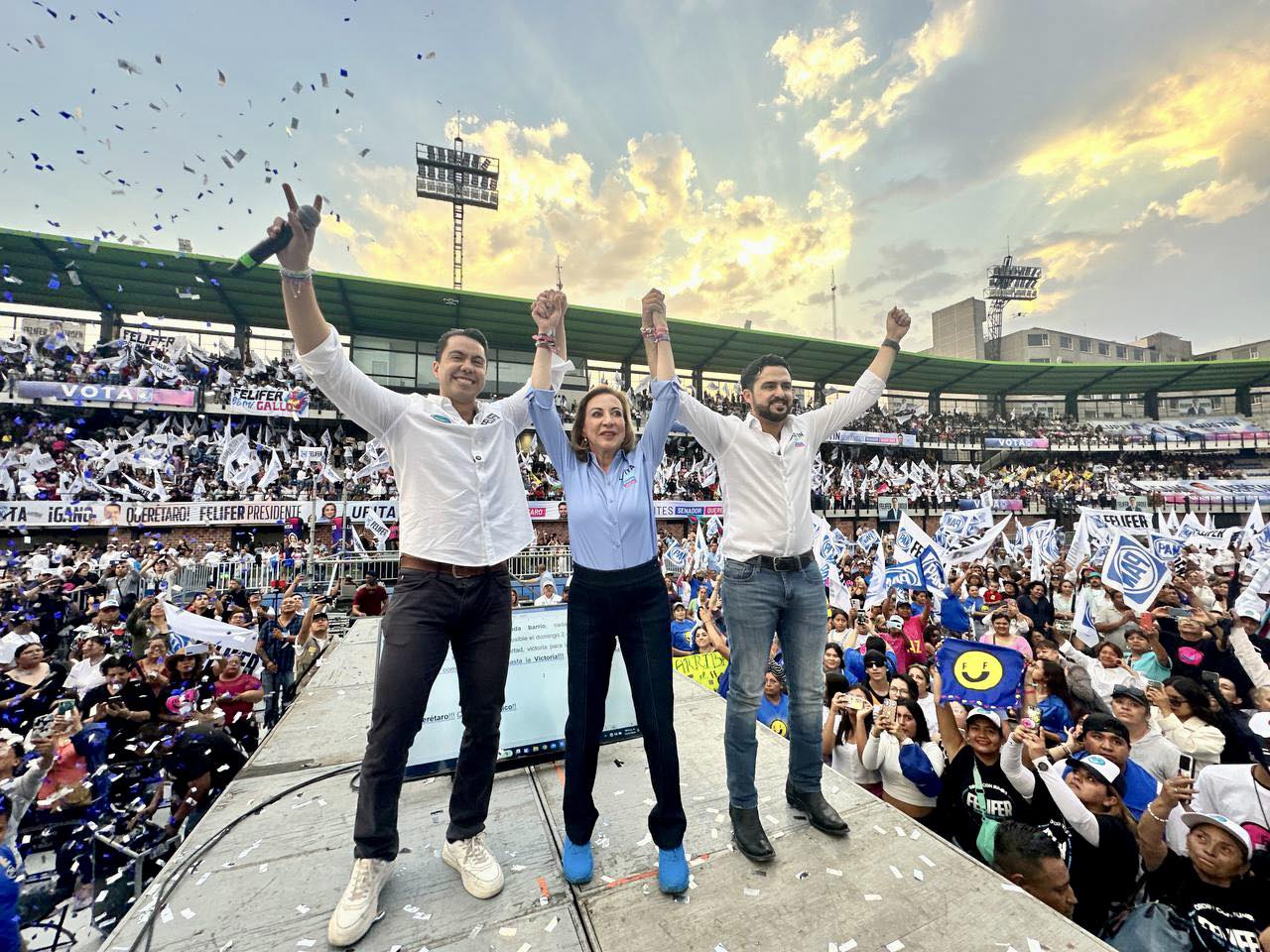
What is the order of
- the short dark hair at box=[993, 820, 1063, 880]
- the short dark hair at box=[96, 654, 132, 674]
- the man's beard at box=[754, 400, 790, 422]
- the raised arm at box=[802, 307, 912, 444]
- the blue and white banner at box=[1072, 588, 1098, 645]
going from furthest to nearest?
the blue and white banner at box=[1072, 588, 1098, 645], the short dark hair at box=[96, 654, 132, 674], the raised arm at box=[802, 307, 912, 444], the man's beard at box=[754, 400, 790, 422], the short dark hair at box=[993, 820, 1063, 880]

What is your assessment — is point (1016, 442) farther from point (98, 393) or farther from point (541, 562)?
point (98, 393)

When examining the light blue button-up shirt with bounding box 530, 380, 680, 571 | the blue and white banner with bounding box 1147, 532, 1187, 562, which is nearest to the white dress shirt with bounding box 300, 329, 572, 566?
the light blue button-up shirt with bounding box 530, 380, 680, 571

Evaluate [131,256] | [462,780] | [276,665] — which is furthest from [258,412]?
[462,780]

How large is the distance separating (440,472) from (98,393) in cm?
2804

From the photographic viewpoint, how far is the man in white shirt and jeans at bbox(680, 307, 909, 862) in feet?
8.39

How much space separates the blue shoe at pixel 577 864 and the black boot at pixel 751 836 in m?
0.65

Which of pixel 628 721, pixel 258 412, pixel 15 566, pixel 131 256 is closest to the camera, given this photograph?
pixel 628 721

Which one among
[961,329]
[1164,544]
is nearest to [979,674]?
[1164,544]

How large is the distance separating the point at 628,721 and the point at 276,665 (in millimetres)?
5330

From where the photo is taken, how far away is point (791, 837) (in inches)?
97.3

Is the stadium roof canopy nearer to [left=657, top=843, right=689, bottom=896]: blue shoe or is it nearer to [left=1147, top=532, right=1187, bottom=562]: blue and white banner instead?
[left=1147, top=532, right=1187, bottom=562]: blue and white banner

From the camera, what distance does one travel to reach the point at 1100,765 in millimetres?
3482

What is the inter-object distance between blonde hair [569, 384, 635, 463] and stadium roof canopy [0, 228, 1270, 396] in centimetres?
2451

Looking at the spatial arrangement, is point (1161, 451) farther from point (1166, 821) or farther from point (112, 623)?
point (112, 623)
